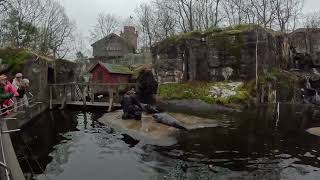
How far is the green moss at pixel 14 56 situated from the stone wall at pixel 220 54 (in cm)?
1554

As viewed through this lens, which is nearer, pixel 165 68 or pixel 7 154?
pixel 7 154

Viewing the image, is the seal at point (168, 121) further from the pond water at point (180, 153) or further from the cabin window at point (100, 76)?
the cabin window at point (100, 76)

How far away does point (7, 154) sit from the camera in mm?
9195

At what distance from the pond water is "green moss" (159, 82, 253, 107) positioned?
8875 mm

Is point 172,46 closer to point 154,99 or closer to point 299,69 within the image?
point 154,99

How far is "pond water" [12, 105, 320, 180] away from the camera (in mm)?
12234

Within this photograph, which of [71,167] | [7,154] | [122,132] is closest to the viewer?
[7,154]

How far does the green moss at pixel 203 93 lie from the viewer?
3138cm

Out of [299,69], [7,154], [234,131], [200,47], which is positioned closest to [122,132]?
[234,131]

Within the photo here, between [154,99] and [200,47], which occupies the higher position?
[200,47]

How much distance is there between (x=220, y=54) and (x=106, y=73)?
14.9m

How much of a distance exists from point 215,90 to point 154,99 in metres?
6.17

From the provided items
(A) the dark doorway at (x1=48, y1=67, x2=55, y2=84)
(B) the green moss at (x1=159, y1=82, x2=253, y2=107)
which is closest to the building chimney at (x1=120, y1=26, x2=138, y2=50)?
(B) the green moss at (x1=159, y1=82, x2=253, y2=107)

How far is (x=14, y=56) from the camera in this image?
93.9 feet
